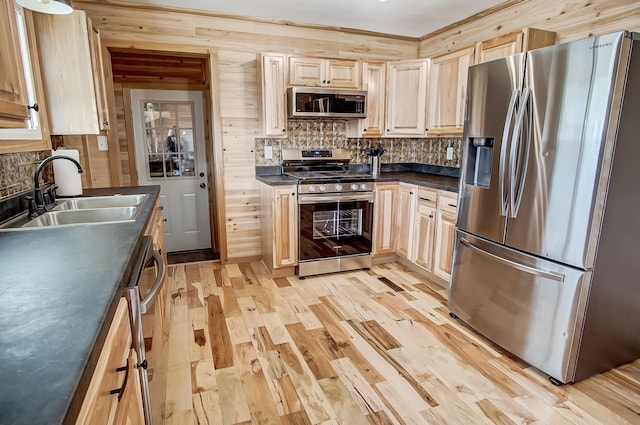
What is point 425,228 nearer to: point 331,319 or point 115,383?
point 331,319

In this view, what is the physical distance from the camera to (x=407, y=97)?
364 centimetres

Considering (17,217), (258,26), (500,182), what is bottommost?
(17,217)

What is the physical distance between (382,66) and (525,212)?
A: 2201 mm

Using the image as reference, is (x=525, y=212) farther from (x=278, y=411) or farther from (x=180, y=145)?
(x=180, y=145)

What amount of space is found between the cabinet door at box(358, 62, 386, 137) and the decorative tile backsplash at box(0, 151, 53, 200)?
271 cm

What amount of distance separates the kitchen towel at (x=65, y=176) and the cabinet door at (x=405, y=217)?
2681mm

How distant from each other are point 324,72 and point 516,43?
1.62 meters

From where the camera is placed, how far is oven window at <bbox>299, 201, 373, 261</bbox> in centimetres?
341

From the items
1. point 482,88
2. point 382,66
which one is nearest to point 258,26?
point 382,66

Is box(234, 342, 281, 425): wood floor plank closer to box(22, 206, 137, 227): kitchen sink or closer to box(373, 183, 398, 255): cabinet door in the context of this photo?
box(22, 206, 137, 227): kitchen sink

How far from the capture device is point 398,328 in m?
2.57

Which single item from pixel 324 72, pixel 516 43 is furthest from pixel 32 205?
pixel 516 43

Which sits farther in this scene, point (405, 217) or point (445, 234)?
point (405, 217)

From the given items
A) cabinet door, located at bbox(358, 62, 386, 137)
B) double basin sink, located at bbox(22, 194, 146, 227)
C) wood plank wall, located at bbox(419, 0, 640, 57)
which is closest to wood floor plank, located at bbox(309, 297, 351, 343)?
double basin sink, located at bbox(22, 194, 146, 227)
